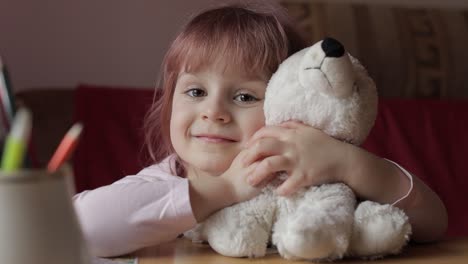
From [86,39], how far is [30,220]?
1.59m

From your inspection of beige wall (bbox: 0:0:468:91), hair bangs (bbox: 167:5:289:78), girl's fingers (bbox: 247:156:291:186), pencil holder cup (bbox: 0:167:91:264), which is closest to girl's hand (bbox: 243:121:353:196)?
girl's fingers (bbox: 247:156:291:186)

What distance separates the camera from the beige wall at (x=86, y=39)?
6.18 feet

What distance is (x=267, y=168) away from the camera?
67 centimetres

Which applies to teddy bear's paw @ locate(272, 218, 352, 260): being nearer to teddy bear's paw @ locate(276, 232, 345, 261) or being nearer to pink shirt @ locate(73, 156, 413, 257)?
teddy bear's paw @ locate(276, 232, 345, 261)

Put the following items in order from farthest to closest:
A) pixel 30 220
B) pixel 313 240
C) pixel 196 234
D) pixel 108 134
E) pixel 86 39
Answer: pixel 86 39 < pixel 108 134 < pixel 196 234 < pixel 313 240 < pixel 30 220

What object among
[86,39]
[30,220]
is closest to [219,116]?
[30,220]

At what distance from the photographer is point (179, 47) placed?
0.84m

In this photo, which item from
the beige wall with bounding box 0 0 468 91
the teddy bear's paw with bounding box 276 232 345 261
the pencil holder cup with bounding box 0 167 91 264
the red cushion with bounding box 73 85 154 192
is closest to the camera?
the pencil holder cup with bounding box 0 167 91 264

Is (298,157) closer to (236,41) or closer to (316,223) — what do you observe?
(316,223)

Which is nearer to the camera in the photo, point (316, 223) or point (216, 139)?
point (316, 223)

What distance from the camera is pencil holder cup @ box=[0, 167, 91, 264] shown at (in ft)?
1.19

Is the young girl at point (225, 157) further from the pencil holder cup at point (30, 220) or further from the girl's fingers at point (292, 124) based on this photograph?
the pencil holder cup at point (30, 220)

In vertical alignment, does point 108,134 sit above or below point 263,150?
below

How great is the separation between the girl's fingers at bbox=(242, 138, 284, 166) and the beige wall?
127 centimetres
